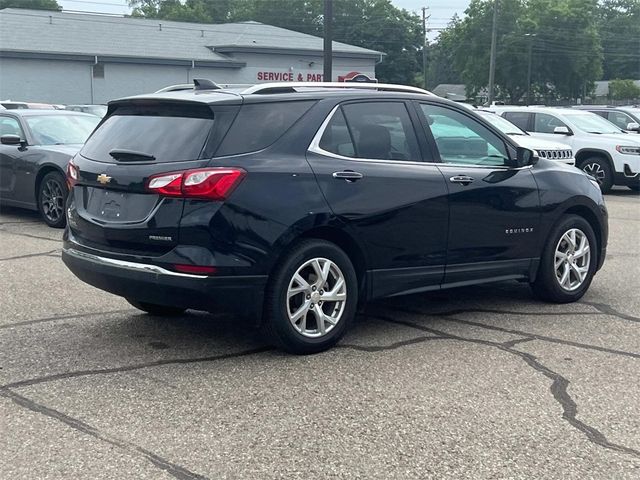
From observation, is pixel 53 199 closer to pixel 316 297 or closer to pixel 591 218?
pixel 316 297

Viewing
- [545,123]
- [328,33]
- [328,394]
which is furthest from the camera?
[328,33]

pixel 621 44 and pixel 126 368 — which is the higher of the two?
pixel 621 44

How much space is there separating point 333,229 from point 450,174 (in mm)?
1191

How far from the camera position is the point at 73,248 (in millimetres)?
6000

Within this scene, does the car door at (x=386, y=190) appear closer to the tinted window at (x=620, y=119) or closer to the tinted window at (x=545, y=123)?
the tinted window at (x=545, y=123)

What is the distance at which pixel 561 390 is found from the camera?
5.20 meters

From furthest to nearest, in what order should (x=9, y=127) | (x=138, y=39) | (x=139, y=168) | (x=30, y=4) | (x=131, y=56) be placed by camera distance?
(x=30, y=4), (x=138, y=39), (x=131, y=56), (x=9, y=127), (x=139, y=168)

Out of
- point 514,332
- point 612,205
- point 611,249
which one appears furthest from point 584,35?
point 514,332

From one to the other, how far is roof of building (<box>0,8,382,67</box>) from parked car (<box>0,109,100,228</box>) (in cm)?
2787

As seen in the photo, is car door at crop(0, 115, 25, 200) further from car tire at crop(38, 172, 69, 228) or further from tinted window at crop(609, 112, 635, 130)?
tinted window at crop(609, 112, 635, 130)

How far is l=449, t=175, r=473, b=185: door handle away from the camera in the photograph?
6531mm

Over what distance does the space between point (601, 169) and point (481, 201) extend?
1230 cm

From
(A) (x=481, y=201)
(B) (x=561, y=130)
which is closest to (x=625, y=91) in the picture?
(B) (x=561, y=130)

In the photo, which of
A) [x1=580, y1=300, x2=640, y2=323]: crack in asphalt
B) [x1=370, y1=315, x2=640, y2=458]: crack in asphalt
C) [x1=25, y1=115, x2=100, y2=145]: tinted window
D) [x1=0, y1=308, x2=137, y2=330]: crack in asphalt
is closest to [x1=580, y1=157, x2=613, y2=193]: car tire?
[x1=25, y1=115, x2=100, y2=145]: tinted window
